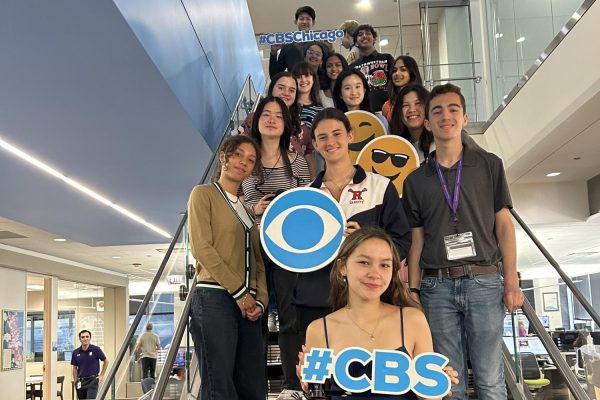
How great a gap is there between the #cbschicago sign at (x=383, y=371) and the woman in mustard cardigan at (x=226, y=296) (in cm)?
101

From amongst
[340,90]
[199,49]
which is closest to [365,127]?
[340,90]

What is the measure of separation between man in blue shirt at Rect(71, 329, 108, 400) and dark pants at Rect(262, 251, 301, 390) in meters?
9.75

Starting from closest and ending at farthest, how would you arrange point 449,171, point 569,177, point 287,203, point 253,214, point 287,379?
1. point 287,203
2. point 449,171
3. point 287,379
4. point 253,214
5. point 569,177

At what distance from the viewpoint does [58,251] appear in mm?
13844

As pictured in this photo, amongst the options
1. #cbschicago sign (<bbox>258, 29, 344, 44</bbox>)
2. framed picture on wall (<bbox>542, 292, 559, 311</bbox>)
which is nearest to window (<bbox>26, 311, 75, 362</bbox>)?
#cbschicago sign (<bbox>258, 29, 344, 44</bbox>)

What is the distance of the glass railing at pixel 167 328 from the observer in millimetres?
3152

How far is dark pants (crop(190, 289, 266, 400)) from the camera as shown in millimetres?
2814

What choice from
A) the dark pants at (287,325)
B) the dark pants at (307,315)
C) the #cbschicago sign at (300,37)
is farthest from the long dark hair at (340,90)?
→ the dark pants at (307,315)

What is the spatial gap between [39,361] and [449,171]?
16.5m

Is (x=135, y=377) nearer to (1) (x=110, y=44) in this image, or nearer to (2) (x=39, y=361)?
(1) (x=110, y=44)

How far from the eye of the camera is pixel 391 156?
359 centimetres

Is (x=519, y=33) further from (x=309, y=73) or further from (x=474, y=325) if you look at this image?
(x=474, y=325)

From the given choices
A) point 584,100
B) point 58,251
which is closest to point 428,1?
point 584,100

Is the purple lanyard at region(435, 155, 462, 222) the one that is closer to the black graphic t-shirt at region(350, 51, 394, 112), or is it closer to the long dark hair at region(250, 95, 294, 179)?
the long dark hair at region(250, 95, 294, 179)
